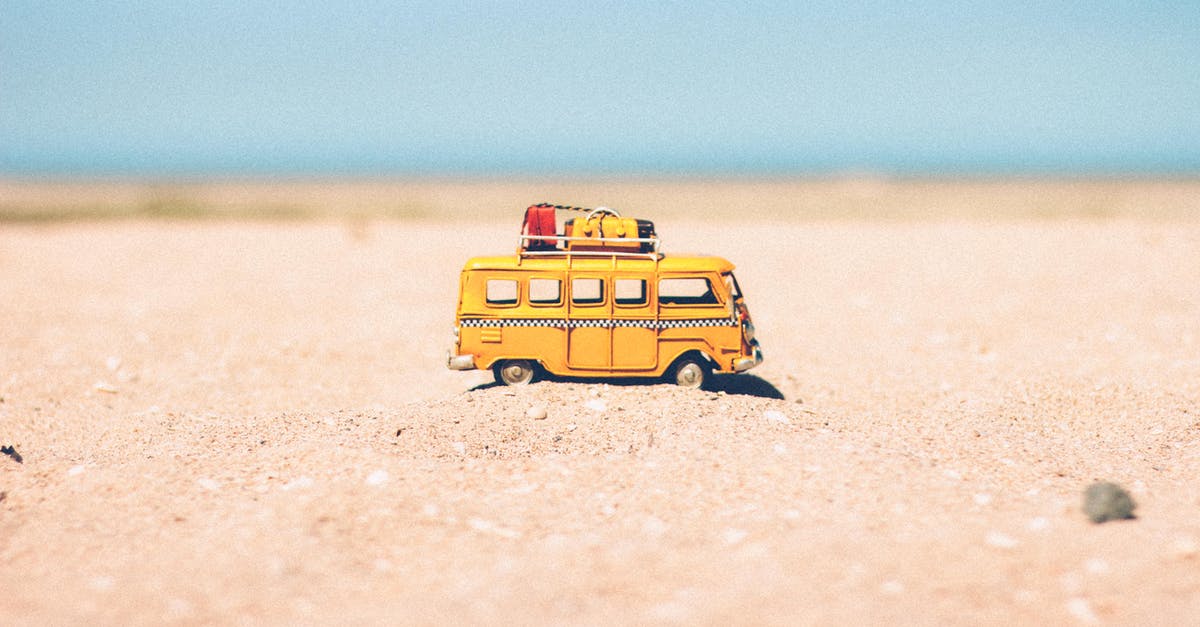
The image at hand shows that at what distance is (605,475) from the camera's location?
24.3ft

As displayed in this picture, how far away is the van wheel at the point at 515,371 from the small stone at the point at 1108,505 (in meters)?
4.95

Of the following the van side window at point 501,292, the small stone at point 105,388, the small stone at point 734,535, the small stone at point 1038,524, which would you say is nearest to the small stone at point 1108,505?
the small stone at point 1038,524

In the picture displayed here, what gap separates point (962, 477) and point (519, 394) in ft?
12.7

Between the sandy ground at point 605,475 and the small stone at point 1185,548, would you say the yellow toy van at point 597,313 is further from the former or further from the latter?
the small stone at point 1185,548

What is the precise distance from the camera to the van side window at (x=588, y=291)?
9023mm

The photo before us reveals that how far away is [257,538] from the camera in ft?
20.3

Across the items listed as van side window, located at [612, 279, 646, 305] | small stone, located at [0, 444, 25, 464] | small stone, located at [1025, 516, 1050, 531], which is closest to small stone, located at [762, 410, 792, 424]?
van side window, located at [612, 279, 646, 305]

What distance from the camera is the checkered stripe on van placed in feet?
29.7

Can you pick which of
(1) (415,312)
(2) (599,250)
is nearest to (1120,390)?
(2) (599,250)

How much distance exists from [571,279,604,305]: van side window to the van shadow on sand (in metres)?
0.85

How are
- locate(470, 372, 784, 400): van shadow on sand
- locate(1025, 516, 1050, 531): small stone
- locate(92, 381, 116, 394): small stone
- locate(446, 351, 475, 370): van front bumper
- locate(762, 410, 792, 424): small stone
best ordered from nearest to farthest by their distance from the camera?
locate(1025, 516, 1050, 531): small stone < locate(762, 410, 792, 424): small stone < locate(446, 351, 475, 370): van front bumper < locate(470, 372, 784, 400): van shadow on sand < locate(92, 381, 116, 394): small stone

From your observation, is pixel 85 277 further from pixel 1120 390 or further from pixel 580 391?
pixel 1120 390

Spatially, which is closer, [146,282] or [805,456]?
[805,456]

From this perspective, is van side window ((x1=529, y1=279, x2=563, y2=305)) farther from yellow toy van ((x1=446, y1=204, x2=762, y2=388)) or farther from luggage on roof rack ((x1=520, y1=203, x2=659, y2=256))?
luggage on roof rack ((x1=520, y1=203, x2=659, y2=256))
